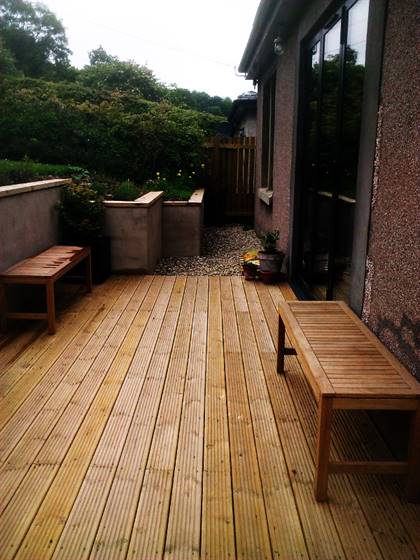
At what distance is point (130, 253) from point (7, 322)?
2.05 metres

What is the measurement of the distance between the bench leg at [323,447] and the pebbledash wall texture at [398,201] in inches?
16.8

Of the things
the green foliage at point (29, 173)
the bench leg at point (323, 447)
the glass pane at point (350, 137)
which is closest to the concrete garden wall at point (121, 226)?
the green foliage at point (29, 173)

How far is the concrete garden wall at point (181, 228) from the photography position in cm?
695

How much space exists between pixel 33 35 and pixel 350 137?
2918 cm

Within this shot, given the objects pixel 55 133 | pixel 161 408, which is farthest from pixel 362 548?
pixel 55 133

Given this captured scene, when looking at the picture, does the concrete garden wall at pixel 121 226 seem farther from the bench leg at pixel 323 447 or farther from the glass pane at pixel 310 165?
the bench leg at pixel 323 447

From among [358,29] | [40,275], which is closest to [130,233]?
[40,275]

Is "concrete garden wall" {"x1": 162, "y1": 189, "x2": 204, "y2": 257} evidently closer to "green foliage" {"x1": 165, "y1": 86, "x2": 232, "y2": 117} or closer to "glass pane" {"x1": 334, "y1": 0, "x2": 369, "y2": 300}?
"glass pane" {"x1": 334, "y1": 0, "x2": 369, "y2": 300}

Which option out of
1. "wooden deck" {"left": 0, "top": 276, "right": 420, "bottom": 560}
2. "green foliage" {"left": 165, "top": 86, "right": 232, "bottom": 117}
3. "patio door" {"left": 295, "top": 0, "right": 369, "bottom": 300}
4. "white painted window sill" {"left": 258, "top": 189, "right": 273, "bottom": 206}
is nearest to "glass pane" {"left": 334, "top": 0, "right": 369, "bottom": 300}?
"patio door" {"left": 295, "top": 0, "right": 369, "bottom": 300}

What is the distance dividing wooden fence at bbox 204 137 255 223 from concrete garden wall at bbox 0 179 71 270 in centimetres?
491

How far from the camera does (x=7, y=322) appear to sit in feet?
13.0

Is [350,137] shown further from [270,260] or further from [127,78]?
[127,78]

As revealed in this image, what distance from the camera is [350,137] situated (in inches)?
132

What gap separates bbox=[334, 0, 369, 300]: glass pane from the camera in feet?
10.3
